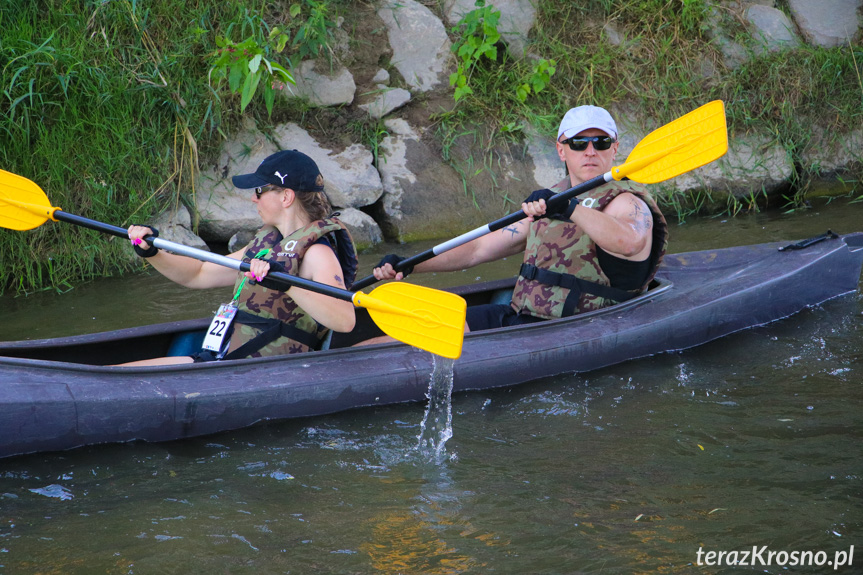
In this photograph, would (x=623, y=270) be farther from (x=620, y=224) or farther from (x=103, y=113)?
(x=103, y=113)

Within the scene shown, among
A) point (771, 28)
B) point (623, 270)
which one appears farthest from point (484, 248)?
point (771, 28)

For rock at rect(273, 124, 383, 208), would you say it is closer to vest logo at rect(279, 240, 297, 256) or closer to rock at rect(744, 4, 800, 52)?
vest logo at rect(279, 240, 297, 256)

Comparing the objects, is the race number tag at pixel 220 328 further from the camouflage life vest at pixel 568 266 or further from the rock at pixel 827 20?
the rock at pixel 827 20

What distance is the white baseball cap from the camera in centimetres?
347

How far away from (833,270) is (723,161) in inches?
91.0

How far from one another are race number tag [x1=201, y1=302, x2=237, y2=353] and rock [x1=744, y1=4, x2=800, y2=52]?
528 centimetres

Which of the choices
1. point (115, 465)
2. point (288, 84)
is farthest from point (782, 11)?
point (115, 465)

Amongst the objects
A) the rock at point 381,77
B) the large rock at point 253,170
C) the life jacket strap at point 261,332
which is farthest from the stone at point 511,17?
the life jacket strap at point 261,332

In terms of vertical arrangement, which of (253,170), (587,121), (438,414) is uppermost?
(253,170)

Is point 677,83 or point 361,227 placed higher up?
point 677,83

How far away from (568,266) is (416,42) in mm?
3683

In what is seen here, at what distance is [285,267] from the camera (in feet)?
10.3

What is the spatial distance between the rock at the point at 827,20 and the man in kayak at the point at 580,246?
14.4 ft

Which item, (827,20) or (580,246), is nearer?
(580,246)
